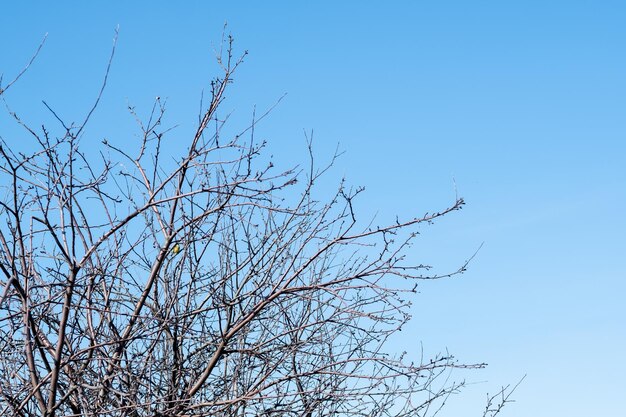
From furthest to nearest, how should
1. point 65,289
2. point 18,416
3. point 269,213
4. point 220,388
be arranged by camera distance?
point 269,213 → point 220,388 → point 18,416 → point 65,289

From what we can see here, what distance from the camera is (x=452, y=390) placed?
7188mm

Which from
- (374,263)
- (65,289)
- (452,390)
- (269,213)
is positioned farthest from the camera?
(452,390)

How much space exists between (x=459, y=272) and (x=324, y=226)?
0.93m

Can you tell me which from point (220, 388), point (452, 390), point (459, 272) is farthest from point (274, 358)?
point (452, 390)

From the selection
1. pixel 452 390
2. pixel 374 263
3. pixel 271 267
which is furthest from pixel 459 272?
pixel 452 390

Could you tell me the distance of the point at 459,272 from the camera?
5246 millimetres

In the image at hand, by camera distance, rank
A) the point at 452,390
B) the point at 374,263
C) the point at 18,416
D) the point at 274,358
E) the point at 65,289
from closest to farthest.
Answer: the point at 65,289 < the point at 18,416 < the point at 374,263 < the point at 274,358 < the point at 452,390

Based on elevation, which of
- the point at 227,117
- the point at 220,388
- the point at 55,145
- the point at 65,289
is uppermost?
the point at 227,117

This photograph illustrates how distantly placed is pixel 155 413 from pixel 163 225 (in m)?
1.34

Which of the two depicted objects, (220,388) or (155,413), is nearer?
(155,413)

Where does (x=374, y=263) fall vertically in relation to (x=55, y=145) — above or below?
below

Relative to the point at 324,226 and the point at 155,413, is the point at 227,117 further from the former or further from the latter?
the point at 155,413

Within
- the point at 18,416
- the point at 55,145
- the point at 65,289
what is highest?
the point at 55,145

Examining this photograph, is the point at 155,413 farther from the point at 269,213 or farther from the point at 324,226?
the point at 269,213
